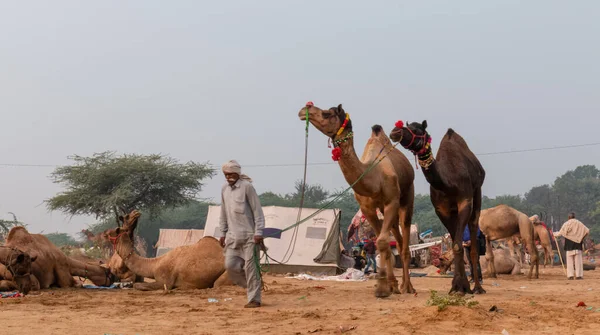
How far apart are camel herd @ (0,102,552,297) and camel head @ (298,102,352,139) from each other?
0.01 m

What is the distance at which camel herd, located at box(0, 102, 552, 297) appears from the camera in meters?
9.72

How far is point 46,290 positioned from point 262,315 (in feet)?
17.4

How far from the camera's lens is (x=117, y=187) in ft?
123

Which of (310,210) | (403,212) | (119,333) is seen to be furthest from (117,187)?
(119,333)

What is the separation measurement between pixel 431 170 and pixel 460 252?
48.5 inches

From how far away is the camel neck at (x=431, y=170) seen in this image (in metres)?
9.88

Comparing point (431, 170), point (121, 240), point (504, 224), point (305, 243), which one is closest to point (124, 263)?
point (121, 240)

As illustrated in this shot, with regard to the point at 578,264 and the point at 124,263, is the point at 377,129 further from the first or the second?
the point at 578,264

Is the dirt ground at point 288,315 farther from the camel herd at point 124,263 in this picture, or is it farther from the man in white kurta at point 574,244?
the man in white kurta at point 574,244

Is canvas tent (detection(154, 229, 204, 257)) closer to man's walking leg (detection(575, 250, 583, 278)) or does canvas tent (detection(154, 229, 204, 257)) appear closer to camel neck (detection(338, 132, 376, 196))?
man's walking leg (detection(575, 250, 583, 278))

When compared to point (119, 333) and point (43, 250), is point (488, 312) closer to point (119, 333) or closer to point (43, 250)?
point (119, 333)

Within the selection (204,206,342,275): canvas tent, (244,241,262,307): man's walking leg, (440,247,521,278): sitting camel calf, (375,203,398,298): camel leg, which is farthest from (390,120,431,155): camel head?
(204,206,342,275): canvas tent

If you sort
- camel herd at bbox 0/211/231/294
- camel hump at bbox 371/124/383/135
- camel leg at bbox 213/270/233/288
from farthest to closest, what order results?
camel leg at bbox 213/270/233/288 → camel hump at bbox 371/124/383/135 → camel herd at bbox 0/211/231/294

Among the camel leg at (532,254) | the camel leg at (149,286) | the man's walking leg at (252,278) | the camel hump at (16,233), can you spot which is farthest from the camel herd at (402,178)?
the camel leg at (532,254)
